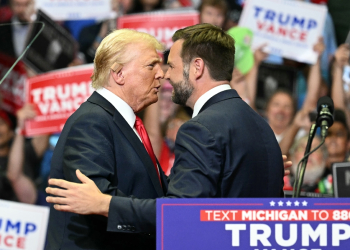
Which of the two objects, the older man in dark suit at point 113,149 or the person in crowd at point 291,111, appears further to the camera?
the person in crowd at point 291,111

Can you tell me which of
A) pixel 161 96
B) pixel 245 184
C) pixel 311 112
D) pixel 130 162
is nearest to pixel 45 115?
pixel 161 96

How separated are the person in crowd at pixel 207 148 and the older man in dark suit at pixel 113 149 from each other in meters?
0.04

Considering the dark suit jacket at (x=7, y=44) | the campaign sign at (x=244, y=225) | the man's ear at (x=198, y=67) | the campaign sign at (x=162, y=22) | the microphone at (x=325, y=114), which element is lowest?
the campaign sign at (x=244, y=225)

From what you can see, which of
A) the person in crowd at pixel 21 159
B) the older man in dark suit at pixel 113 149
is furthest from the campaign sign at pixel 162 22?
the older man in dark suit at pixel 113 149

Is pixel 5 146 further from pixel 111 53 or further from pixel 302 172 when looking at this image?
pixel 302 172

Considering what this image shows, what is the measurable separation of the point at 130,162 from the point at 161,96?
2311 millimetres

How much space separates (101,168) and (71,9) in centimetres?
286

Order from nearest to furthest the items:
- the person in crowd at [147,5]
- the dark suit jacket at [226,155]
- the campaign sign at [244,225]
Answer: the campaign sign at [244,225] < the dark suit jacket at [226,155] < the person in crowd at [147,5]

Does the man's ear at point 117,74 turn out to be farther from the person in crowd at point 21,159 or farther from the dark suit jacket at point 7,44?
the dark suit jacket at point 7,44

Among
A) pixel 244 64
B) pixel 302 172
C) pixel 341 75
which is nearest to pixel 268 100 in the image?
pixel 244 64

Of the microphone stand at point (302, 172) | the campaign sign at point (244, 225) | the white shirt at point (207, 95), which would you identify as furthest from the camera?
the microphone stand at point (302, 172)

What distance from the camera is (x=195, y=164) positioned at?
1358 millimetres

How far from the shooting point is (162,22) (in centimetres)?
389

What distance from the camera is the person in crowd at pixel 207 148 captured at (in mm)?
1360
